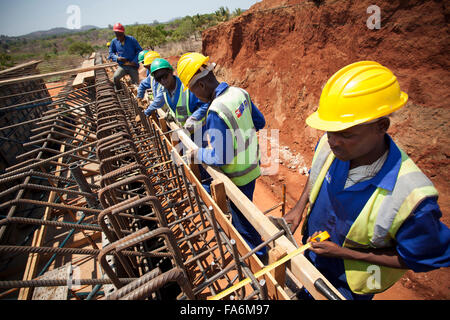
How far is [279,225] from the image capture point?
1874mm

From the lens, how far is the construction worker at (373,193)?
1314 mm

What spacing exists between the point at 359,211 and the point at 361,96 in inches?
34.4

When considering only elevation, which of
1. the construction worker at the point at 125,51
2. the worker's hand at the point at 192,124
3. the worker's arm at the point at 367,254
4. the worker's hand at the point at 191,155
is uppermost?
the construction worker at the point at 125,51

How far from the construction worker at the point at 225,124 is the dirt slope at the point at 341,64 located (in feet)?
14.2

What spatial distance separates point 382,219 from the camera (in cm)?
142

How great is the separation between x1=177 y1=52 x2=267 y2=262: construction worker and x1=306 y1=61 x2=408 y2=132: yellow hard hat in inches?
46.7

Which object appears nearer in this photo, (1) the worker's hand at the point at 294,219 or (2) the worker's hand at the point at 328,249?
(2) the worker's hand at the point at 328,249

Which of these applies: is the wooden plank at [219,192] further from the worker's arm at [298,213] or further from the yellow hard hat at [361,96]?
the yellow hard hat at [361,96]

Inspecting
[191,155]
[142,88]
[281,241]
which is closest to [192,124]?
[191,155]

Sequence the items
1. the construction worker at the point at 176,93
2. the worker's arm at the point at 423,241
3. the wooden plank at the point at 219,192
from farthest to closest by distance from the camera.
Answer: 1. the construction worker at the point at 176,93
2. the wooden plank at the point at 219,192
3. the worker's arm at the point at 423,241

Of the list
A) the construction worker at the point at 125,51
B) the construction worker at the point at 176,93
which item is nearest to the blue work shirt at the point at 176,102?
the construction worker at the point at 176,93

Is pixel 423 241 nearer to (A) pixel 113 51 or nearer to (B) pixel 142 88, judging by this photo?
(B) pixel 142 88

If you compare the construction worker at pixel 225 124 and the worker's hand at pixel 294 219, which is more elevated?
the construction worker at pixel 225 124
